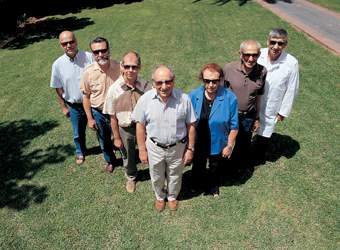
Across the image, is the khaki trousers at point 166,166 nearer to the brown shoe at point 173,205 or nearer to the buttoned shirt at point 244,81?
the brown shoe at point 173,205

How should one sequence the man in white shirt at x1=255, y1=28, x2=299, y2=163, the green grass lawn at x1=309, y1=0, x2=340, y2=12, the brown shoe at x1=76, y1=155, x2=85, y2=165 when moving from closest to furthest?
the man in white shirt at x1=255, y1=28, x2=299, y2=163, the brown shoe at x1=76, y1=155, x2=85, y2=165, the green grass lawn at x1=309, y1=0, x2=340, y2=12

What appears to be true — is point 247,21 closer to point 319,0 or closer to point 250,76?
point 319,0

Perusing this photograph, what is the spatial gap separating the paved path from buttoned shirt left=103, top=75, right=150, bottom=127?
28.8 feet

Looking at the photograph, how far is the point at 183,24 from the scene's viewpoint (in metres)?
14.6

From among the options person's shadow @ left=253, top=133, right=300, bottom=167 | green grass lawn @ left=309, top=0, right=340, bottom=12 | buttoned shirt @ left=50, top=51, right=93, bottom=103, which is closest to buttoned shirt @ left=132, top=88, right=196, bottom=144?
buttoned shirt @ left=50, top=51, right=93, bottom=103

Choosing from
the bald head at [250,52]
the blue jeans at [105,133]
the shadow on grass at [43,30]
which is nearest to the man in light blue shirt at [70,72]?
the blue jeans at [105,133]

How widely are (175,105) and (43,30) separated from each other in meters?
14.4

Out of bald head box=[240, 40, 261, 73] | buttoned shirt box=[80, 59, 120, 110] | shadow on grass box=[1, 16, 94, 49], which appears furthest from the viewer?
shadow on grass box=[1, 16, 94, 49]

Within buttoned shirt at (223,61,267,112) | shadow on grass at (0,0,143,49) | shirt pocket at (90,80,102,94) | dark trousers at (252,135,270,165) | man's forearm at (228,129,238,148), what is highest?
buttoned shirt at (223,61,267,112)

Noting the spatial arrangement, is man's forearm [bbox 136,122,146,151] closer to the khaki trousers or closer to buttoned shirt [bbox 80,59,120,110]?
the khaki trousers

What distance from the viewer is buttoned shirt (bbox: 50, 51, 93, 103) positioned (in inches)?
200

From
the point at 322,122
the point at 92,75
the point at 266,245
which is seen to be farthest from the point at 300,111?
the point at 92,75

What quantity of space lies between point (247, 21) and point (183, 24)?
285 cm

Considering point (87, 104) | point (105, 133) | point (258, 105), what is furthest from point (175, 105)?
point (105, 133)
